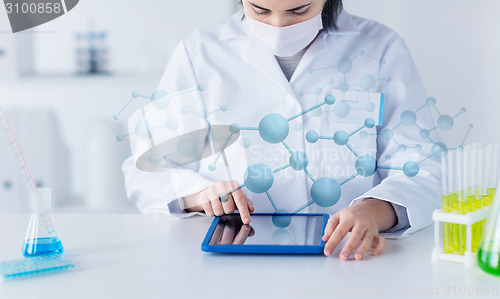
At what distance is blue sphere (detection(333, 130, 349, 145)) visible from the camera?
1.05m

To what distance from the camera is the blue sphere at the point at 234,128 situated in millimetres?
1178

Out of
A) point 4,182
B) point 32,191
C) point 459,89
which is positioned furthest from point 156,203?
point 4,182

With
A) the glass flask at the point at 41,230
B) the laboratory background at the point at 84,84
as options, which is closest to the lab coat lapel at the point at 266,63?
the glass flask at the point at 41,230

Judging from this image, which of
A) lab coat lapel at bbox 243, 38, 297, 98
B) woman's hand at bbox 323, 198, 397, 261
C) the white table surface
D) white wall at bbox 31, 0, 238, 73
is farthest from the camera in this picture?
white wall at bbox 31, 0, 238, 73

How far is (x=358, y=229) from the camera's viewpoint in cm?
92

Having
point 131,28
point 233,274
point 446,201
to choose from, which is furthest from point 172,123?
point 131,28

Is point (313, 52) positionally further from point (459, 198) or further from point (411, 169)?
point (459, 198)

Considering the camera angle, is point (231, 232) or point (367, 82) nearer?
point (231, 232)

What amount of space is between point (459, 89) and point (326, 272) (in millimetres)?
742

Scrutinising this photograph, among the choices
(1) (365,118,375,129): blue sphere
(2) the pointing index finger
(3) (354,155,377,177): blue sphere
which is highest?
(1) (365,118,375,129): blue sphere

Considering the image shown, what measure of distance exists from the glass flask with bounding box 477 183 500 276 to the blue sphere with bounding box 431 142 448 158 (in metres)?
0.18

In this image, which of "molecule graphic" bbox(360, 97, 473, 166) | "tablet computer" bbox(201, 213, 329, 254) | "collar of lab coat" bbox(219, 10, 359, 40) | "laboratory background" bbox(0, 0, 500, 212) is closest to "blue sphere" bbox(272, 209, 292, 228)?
"tablet computer" bbox(201, 213, 329, 254)

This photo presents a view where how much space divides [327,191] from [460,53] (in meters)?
0.68

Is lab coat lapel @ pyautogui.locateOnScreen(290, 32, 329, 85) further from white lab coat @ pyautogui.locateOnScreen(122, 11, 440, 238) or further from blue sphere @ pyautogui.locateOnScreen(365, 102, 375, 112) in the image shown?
Result: blue sphere @ pyautogui.locateOnScreen(365, 102, 375, 112)
